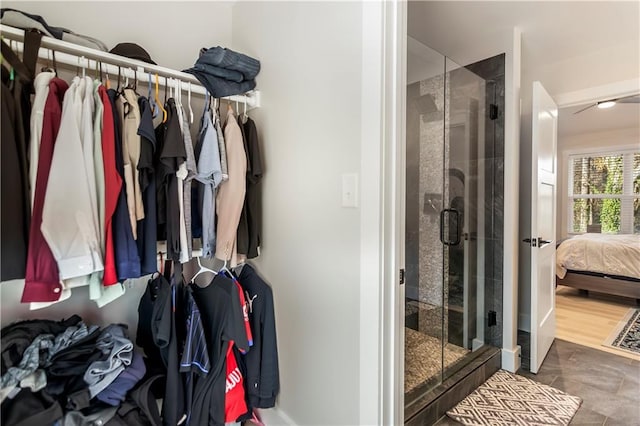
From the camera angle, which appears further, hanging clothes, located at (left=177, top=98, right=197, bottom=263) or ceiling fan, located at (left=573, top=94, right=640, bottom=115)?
ceiling fan, located at (left=573, top=94, right=640, bottom=115)

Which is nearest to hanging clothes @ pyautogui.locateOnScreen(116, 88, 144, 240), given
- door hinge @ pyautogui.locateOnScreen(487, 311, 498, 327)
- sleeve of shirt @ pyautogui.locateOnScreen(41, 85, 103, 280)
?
sleeve of shirt @ pyautogui.locateOnScreen(41, 85, 103, 280)

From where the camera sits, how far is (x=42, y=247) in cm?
103

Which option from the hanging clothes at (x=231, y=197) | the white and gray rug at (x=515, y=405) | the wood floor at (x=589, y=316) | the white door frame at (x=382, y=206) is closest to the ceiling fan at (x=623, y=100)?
the wood floor at (x=589, y=316)

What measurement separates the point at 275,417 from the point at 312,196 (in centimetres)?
113

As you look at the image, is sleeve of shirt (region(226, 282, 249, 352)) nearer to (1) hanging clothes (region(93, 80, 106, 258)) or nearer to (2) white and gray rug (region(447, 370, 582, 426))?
(1) hanging clothes (region(93, 80, 106, 258))

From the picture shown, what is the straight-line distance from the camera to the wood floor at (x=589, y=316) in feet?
9.29

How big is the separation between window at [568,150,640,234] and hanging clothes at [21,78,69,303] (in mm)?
7075

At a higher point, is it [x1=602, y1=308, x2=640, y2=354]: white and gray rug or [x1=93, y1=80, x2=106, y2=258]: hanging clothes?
[x1=93, y1=80, x2=106, y2=258]: hanging clothes

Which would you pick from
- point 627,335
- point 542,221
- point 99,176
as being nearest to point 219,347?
point 99,176

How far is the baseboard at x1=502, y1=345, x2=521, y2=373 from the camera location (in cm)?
233

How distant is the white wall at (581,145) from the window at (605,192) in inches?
3.8

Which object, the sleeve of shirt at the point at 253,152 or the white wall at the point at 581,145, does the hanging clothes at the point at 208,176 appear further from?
the white wall at the point at 581,145

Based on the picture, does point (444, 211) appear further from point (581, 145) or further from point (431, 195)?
point (581, 145)

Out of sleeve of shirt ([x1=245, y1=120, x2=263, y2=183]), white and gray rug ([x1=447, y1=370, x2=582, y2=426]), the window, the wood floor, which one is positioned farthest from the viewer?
the window
